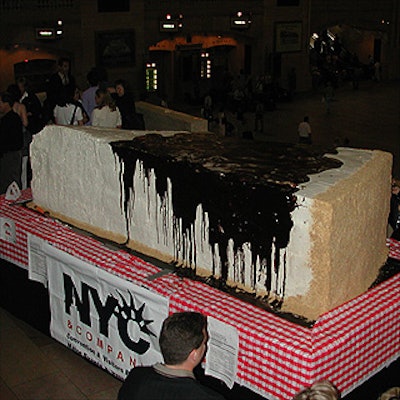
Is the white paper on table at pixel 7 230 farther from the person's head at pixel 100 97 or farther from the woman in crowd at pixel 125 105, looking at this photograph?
the woman in crowd at pixel 125 105

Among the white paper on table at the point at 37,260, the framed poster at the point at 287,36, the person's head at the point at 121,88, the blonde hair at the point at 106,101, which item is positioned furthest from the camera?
the framed poster at the point at 287,36

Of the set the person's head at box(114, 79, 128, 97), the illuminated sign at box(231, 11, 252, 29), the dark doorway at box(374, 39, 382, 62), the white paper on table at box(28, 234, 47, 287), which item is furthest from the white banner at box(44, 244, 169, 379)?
the dark doorway at box(374, 39, 382, 62)

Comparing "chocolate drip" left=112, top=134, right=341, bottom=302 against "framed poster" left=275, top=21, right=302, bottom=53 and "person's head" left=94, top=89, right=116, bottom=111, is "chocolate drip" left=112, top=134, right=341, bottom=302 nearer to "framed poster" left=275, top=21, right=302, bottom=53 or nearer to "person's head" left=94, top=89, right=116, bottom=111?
"person's head" left=94, top=89, right=116, bottom=111

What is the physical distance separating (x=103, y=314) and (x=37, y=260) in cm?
104

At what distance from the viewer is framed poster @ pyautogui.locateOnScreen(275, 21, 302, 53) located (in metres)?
28.9

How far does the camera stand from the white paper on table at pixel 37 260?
21.7 feet

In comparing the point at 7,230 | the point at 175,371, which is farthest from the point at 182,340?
the point at 7,230

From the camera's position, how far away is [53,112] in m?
10.3

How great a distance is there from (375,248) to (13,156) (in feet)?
17.2

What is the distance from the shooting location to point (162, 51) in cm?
2661

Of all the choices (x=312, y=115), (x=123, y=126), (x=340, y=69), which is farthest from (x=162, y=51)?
(x=123, y=126)

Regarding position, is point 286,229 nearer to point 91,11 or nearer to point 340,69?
point 91,11

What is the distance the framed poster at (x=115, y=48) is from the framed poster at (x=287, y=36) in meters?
7.40

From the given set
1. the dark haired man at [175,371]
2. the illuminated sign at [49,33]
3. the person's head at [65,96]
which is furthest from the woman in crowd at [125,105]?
the illuminated sign at [49,33]
